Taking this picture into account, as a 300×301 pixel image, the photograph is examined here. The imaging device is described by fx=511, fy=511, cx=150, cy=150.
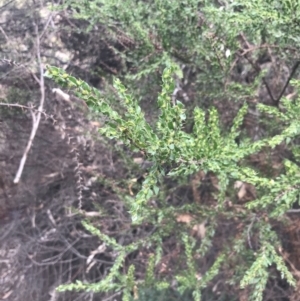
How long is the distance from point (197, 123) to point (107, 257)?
149 cm

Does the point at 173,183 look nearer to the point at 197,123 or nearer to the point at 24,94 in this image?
the point at 24,94

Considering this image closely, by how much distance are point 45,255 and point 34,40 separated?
105 cm

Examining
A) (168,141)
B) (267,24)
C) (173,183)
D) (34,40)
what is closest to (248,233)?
(173,183)

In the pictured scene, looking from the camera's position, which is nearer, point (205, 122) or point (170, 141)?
point (170, 141)

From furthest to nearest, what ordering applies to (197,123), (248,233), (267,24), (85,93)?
1. (248,233)
2. (267,24)
3. (197,123)
4. (85,93)

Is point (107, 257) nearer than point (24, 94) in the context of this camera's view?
No

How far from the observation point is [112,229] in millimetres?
2537

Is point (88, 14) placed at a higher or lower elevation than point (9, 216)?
higher

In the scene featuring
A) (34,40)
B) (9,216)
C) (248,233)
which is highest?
(34,40)

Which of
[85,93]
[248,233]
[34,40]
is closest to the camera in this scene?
[85,93]

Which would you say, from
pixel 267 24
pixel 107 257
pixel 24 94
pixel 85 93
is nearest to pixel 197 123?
pixel 85 93

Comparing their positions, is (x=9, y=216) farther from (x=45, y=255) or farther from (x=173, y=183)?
(x=173, y=183)

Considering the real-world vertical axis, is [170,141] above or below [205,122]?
above

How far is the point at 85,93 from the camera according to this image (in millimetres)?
1097
